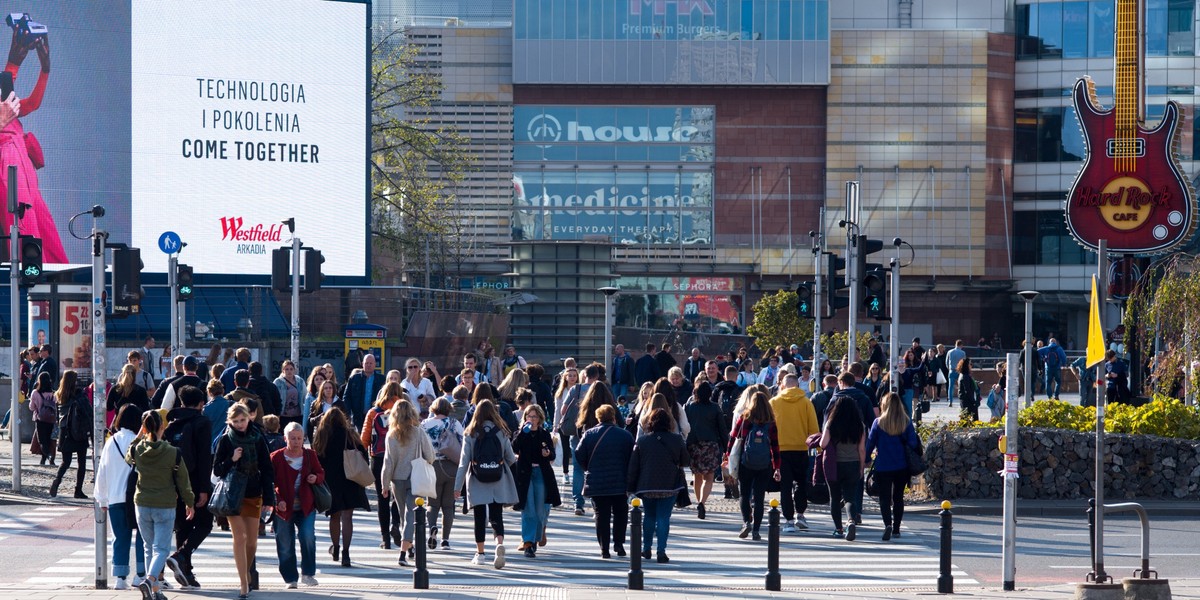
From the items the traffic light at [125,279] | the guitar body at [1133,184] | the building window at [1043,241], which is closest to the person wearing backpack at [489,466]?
the traffic light at [125,279]

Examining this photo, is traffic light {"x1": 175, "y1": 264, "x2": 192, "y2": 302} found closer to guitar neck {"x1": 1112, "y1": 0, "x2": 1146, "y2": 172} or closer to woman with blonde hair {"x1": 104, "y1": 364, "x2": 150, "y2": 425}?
woman with blonde hair {"x1": 104, "y1": 364, "x2": 150, "y2": 425}

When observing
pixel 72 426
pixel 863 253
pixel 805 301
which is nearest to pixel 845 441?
pixel 863 253

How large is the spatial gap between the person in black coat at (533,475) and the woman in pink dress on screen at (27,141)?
23.8m

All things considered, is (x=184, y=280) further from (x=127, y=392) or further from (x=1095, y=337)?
(x=1095, y=337)

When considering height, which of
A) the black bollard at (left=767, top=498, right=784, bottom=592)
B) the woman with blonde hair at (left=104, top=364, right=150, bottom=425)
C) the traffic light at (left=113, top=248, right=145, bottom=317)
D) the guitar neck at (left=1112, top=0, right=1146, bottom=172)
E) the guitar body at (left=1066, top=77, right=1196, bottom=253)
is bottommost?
the black bollard at (left=767, top=498, right=784, bottom=592)

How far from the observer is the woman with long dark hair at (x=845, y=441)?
15.4 meters

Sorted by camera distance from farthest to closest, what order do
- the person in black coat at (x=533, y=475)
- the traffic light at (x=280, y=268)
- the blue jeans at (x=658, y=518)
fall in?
the traffic light at (x=280, y=268)
the person in black coat at (x=533, y=475)
the blue jeans at (x=658, y=518)

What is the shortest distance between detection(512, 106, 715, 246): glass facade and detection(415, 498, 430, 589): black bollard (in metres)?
50.3

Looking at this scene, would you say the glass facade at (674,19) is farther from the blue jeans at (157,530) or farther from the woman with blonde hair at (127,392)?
the blue jeans at (157,530)

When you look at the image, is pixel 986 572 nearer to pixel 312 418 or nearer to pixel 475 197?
pixel 312 418

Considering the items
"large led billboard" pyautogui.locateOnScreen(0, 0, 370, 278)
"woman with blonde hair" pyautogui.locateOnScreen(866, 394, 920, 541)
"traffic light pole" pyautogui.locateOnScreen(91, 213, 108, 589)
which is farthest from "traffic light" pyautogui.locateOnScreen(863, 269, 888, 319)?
"large led billboard" pyautogui.locateOnScreen(0, 0, 370, 278)

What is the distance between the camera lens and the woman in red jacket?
12211mm

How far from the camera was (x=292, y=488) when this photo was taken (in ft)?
40.2

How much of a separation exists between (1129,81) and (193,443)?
20.9m
